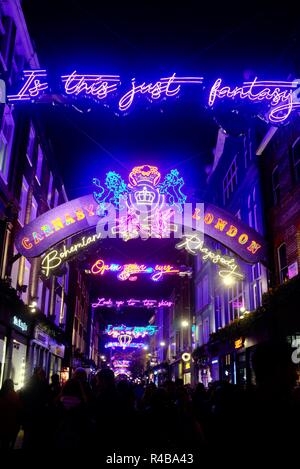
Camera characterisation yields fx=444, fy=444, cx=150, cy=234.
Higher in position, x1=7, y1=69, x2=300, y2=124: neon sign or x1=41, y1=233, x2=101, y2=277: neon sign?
x1=7, y1=69, x2=300, y2=124: neon sign

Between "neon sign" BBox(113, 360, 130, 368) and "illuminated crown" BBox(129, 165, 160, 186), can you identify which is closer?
"illuminated crown" BBox(129, 165, 160, 186)

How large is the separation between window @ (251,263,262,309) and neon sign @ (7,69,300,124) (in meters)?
8.79

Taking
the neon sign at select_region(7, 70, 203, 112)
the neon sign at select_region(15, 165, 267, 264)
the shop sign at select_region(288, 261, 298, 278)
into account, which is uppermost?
the neon sign at select_region(7, 70, 203, 112)

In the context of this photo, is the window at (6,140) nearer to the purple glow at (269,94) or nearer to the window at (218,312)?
the purple glow at (269,94)

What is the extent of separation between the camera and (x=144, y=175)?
1886 centimetres

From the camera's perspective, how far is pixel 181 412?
7000mm

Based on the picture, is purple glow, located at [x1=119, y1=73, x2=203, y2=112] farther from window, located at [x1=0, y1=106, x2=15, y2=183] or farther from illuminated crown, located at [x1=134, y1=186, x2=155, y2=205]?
window, located at [x1=0, y1=106, x2=15, y2=183]

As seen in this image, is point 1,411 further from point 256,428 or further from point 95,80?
point 95,80

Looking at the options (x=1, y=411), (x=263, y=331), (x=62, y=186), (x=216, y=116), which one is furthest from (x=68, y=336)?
(x=1, y=411)

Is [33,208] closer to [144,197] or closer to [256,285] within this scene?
[144,197]

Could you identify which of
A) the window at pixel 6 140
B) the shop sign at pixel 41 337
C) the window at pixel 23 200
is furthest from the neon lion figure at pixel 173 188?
the shop sign at pixel 41 337

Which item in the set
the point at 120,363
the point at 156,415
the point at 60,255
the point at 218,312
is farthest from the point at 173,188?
the point at 120,363

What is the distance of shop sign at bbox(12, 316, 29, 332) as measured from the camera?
65.3ft

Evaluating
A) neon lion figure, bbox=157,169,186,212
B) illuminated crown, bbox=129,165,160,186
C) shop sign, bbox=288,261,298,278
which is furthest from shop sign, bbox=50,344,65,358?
shop sign, bbox=288,261,298,278
